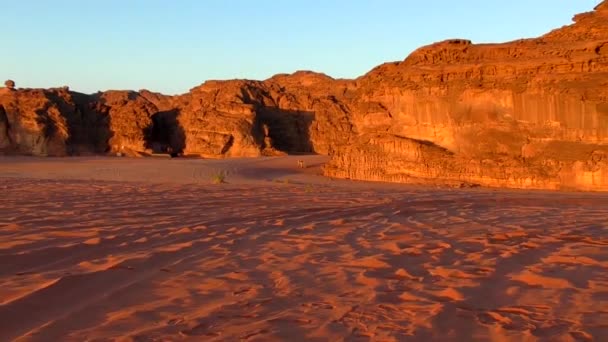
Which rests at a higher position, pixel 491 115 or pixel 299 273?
pixel 491 115

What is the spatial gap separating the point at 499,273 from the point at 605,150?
11.9 metres

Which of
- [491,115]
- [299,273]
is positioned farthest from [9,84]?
[299,273]

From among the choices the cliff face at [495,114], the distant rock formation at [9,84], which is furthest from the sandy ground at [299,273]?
the distant rock formation at [9,84]

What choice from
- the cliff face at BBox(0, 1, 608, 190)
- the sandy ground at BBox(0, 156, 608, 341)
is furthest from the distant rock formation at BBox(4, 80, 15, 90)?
the sandy ground at BBox(0, 156, 608, 341)

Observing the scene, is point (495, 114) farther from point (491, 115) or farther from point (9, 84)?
point (9, 84)

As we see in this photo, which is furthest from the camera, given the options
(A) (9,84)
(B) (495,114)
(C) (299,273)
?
(A) (9,84)

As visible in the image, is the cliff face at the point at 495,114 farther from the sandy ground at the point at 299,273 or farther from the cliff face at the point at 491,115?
the sandy ground at the point at 299,273

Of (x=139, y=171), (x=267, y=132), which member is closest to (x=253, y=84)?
(x=267, y=132)

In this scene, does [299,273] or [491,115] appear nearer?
[299,273]

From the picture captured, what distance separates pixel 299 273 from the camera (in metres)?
4.82

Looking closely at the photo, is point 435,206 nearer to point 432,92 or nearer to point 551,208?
point 551,208

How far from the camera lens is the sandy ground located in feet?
11.1

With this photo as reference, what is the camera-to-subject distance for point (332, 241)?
644cm

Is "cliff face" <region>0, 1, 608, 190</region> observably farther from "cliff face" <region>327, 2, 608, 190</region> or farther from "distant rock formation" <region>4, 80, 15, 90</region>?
"distant rock formation" <region>4, 80, 15, 90</region>
